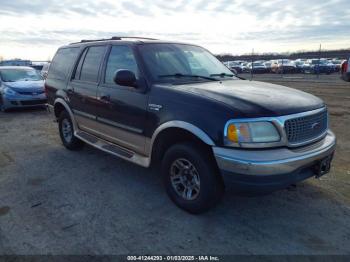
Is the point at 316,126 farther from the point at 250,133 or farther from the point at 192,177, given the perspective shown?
the point at 192,177

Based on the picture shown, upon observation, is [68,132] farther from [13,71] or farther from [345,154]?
[13,71]

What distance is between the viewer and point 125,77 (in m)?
3.87

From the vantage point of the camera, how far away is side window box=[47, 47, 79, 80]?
5825mm

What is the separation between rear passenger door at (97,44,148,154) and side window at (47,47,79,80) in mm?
1320

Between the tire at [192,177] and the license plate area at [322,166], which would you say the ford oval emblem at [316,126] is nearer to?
the license plate area at [322,166]

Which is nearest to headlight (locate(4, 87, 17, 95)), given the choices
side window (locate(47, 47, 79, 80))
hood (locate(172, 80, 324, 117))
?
side window (locate(47, 47, 79, 80))

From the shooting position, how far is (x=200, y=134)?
128 inches

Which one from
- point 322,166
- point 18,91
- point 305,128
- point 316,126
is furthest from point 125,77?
point 18,91

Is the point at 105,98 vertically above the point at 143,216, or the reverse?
the point at 105,98

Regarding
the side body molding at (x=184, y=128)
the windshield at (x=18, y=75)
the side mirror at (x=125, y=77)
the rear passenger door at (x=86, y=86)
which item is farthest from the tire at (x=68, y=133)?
the windshield at (x=18, y=75)

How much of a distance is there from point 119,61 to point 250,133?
92.0 inches

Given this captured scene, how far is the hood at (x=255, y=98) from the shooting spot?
314 centimetres

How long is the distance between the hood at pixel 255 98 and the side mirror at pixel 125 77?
57 centimetres

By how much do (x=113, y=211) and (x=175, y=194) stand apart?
0.74m
